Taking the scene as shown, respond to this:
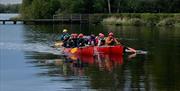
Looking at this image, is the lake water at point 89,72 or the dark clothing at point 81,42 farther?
the dark clothing at point 81,42

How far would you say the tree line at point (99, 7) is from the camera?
361 feet

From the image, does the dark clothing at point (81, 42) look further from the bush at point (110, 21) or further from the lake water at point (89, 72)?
the bush at point (110, 21)

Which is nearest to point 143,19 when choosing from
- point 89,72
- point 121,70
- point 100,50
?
point 100,50

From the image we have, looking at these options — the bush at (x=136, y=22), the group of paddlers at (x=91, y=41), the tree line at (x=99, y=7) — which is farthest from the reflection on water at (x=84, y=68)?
the tree line at (x=99, y=7)

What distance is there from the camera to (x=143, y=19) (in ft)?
329

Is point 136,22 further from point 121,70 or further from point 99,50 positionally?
point 121,70

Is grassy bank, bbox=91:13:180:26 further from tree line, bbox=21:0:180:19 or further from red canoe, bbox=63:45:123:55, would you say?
red canoe, bbox=63:45:123:55

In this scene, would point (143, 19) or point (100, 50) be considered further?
point (143, 19)

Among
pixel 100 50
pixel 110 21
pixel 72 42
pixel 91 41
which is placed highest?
pixel 91 41

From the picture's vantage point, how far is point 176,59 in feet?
122

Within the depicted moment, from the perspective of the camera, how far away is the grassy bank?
94.8m

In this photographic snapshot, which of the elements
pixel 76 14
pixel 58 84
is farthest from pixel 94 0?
pixel 58 84

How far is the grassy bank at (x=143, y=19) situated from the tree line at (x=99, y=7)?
833 centimetres

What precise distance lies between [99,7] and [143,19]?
1731 cm
